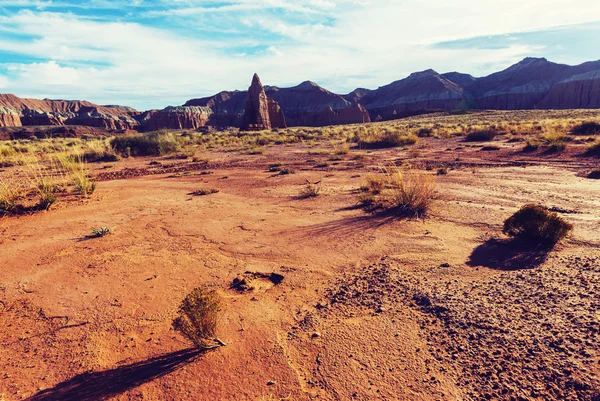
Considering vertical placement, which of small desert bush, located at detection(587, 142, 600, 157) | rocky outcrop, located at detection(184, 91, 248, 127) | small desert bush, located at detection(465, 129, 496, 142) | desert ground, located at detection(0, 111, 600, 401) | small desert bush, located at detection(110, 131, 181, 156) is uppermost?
rocky outcrop, located at detection(184, 91, 248, 127)

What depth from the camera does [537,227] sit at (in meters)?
4.85

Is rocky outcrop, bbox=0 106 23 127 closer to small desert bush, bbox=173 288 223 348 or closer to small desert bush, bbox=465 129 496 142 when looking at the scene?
small desert bush, bbox=465 129 496 142

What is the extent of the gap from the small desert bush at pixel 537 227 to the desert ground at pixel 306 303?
0.64ft

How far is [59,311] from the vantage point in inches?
150

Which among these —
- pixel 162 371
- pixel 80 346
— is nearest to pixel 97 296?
pixel 80 346

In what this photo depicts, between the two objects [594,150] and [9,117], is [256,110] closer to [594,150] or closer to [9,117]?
[594,150]

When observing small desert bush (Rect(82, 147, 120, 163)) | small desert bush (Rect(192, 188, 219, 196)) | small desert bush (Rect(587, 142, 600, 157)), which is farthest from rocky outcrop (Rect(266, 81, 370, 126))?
small desert bush (Rect(192, 188, 219, 196))

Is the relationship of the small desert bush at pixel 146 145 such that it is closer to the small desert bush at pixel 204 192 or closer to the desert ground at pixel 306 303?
the small desert bush at pixel 204 192

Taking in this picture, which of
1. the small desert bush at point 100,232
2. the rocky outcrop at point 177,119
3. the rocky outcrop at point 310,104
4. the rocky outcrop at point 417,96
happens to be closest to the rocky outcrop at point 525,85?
the rocky outcrop at point 417,96

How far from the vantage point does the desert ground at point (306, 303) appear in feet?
8.86

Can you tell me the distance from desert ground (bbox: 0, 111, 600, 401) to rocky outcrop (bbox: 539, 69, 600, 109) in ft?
412

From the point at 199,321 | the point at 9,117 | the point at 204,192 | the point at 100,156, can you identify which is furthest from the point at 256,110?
the point at 9,117

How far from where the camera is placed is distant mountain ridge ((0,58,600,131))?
4028 inches

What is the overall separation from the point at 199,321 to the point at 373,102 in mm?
159862
